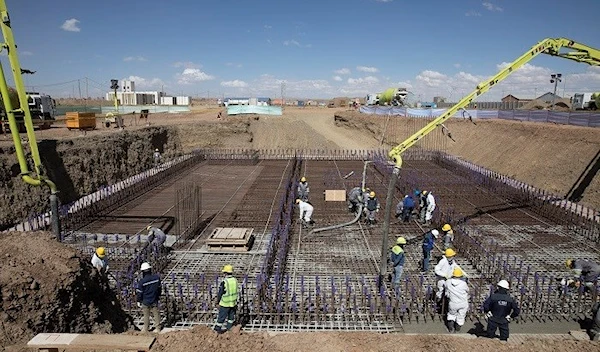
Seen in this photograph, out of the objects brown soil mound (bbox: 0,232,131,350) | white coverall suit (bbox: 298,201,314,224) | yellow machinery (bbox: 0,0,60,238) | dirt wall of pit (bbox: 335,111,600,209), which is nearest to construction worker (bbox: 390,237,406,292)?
white coverall suit (bbox: 298,201,314,224)

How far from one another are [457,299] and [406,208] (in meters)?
5.91

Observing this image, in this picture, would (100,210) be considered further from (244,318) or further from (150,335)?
(150,335)

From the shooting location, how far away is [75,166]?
15.9m

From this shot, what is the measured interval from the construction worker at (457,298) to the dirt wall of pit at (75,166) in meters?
12.9

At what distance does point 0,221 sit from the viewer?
39.1 ft

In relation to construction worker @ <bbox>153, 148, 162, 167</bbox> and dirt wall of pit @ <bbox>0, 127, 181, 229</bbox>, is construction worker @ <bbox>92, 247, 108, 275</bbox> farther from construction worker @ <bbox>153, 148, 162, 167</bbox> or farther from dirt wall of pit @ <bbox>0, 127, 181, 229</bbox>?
construction worker @ <bbox>153, 148, 162, 167</bbox>

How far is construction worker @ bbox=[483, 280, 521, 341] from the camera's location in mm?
5809

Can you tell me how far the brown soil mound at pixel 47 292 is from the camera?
16.1ft

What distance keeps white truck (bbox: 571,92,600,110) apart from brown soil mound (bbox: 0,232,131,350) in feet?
125

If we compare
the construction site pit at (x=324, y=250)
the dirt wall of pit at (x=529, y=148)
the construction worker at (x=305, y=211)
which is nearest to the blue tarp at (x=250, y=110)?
the dirt wall of pit at (x=529, y=148)

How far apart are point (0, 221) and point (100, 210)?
2.73 metres

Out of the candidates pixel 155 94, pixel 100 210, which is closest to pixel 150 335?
pixel 100 210

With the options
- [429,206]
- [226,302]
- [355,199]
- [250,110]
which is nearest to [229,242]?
[226,302]

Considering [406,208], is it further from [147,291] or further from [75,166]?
[75,166]
